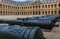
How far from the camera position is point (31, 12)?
85.6 m

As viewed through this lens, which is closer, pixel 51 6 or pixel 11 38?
pixel 11 38

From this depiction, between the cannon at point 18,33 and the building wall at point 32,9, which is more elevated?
the cannon at point 18,33

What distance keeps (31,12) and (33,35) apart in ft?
275

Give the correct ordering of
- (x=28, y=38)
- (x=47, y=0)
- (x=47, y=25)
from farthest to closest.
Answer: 1. (x=47, y=0)
2. (x=47, y=25)
3. (x=28, y=38)

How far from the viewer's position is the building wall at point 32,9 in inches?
3147

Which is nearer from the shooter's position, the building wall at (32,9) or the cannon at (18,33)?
the cannon at (18,33)

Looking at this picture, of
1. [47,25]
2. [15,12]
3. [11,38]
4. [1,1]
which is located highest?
[11,38]

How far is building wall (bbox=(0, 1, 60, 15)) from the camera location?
79938 millimetres

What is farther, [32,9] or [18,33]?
[32,9]

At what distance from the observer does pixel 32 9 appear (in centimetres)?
8662

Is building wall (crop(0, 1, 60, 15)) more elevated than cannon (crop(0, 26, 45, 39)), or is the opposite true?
cannon (crop(0, 26, 45, 39))

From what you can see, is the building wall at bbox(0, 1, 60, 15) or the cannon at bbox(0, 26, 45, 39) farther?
the building wall at bbox(0, 1, 60, 15)

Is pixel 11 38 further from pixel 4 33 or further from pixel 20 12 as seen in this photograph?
pixel 20 12

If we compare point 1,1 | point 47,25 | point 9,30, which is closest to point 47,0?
point 1,1
